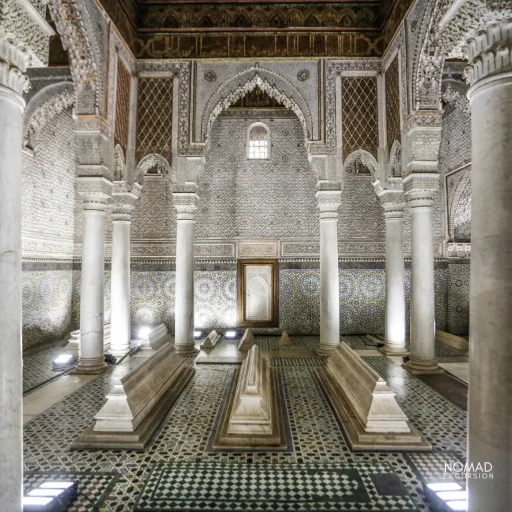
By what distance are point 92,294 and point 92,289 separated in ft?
0.25

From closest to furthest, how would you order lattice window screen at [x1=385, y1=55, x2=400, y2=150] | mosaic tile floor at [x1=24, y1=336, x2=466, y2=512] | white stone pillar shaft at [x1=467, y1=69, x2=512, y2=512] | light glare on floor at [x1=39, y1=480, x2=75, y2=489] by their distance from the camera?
1. white stone pillar shaft at [x1=467, y1=69, x2=512, y2=512]
2. light glare on floor at [x1=39, y1=480, x2=75, y2=489]
3. mosaic tile floor at [x1=24, y1=336, x2=466, y2=512]
4. lattice window screen at [x1=385, y1=55, x2=400, y2=150]

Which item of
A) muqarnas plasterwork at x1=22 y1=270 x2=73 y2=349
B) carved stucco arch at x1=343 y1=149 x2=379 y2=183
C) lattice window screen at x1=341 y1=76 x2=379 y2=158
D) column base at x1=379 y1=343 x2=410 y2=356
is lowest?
column base at x1=379 y1=343 x2=410 y2=356

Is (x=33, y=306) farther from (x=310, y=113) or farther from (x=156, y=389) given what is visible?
(x=310, y=113)

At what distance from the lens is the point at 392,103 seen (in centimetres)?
639

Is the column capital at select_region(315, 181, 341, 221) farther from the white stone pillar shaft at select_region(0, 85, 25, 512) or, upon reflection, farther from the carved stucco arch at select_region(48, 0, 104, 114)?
the white stone pillar shaft at select_region(0, 85, 25, 512)

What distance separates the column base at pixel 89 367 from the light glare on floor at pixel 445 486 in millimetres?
4702

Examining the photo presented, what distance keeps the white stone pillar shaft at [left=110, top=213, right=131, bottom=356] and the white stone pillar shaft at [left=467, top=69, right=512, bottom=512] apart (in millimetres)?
5989

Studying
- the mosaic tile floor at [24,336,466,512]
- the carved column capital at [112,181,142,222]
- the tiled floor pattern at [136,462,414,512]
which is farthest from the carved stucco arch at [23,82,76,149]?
the tiled floor pattern at [136,462,414,512]

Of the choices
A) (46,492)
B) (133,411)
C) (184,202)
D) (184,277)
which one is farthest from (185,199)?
(46,492)

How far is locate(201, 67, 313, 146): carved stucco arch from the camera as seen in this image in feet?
22.2

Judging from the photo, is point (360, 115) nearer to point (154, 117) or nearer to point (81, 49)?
point (154, 117)

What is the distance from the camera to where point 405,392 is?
4875 millimetres

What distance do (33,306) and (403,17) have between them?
8275mm

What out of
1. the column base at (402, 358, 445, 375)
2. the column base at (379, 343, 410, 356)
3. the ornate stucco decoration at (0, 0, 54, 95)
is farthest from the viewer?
the column base at (379, 343, 410, 356)
